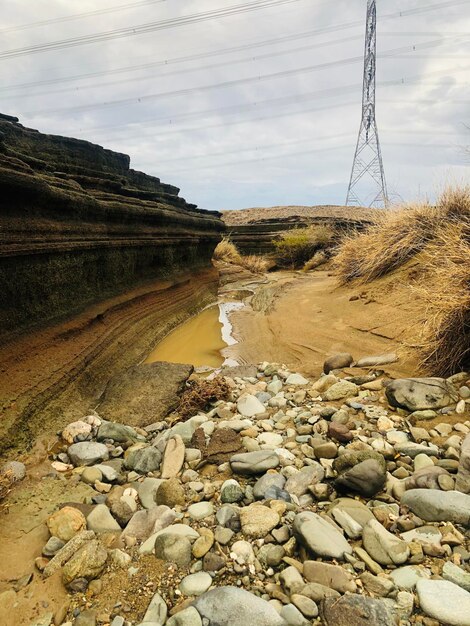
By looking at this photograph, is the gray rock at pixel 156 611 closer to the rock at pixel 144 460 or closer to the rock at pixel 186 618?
the rock at pixel 186 618

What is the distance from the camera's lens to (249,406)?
300 cm

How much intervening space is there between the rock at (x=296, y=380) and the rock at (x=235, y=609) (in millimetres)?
2195

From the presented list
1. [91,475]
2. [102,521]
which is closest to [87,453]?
[91,475]

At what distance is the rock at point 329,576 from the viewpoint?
1.35 metres

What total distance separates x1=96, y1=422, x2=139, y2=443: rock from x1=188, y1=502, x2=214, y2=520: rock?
3.11 ft

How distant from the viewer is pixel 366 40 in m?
24.4

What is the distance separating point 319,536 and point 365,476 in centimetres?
43

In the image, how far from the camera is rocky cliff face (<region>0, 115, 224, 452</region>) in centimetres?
285

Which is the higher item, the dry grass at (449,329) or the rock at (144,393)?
the dry grass at (449,329)

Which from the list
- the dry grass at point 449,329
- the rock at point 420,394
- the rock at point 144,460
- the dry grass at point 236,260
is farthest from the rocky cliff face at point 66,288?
the dry grass at point 236,260

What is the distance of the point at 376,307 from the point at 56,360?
390cm

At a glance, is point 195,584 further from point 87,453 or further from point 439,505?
point 87,453

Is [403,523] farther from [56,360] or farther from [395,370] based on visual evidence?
[56,360]

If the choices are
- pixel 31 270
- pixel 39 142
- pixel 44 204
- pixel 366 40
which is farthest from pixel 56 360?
pixel 366 40
